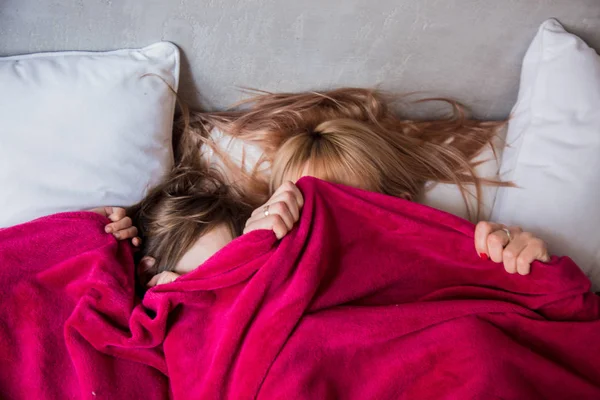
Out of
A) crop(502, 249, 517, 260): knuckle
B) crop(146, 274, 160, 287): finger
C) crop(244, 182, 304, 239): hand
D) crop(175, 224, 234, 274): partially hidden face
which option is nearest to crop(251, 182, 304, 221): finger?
crop(244, 182, 304, 239): hand

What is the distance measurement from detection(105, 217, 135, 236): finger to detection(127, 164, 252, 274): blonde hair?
0.03 meters

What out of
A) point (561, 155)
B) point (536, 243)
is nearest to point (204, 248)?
point (536, 243)

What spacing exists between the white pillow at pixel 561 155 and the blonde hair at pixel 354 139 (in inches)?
2.4

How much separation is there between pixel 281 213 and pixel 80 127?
394mm

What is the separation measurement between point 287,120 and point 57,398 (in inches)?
24.5

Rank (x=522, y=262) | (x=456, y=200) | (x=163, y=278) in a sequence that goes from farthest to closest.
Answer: (x=456, y=200)
(x=163, y=278)
(x=522, y=262)

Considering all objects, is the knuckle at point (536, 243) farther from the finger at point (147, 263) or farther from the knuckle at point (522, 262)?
the finger at point (147, 263)

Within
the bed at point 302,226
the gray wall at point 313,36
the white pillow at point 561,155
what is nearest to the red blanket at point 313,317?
the bed at point 302,226

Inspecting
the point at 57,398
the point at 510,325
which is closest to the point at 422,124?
the point at 510,325

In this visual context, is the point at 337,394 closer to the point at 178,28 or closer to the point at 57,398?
the point at 57,398

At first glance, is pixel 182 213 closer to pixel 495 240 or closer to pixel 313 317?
pixel 313 317

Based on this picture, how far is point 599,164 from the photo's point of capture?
95 centimetres

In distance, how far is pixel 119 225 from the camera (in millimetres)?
956

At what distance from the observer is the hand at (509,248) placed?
0.81 m
